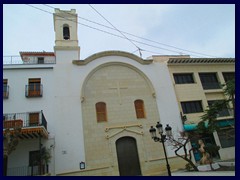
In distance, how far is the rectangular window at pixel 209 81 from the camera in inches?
747

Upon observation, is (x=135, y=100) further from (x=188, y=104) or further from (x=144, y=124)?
(x=188, y=104)

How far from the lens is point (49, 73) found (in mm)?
15383

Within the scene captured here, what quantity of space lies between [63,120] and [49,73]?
4.12 m

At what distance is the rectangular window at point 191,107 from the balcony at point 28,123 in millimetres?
11848

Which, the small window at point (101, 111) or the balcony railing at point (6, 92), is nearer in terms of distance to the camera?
the balcony railing at point (6, 92)

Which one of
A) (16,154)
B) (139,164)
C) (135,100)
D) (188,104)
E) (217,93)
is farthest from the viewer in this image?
(217,93)

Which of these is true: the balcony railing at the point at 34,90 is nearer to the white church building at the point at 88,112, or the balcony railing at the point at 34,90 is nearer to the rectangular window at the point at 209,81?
the white church building at the point at 88,112

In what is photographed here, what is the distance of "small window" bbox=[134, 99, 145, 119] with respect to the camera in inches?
633

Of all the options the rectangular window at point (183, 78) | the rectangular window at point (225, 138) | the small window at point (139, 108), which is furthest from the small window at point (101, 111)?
the rectangular window at point (225, 138)

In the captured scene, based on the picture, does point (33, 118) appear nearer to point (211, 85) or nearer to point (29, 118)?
point (29, 118)

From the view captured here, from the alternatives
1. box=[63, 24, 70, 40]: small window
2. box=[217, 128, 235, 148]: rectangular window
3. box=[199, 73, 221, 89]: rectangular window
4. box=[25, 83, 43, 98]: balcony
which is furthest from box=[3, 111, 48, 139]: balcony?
box=[199, 73, 221, 89]: rectangular window

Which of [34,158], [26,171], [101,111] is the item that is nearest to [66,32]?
[101,111]

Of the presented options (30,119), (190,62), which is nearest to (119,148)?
(30,119)

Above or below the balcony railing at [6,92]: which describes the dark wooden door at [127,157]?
below
